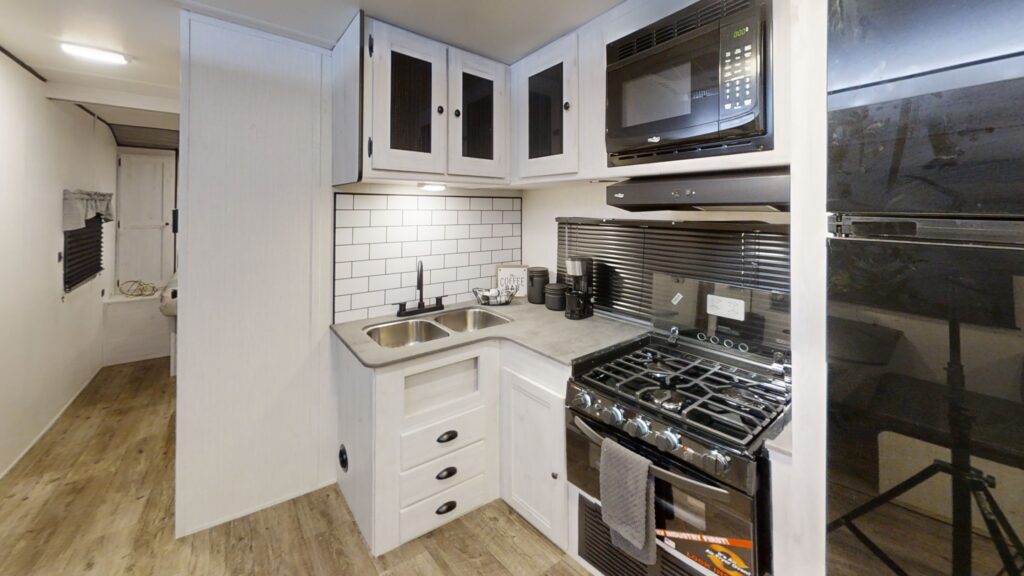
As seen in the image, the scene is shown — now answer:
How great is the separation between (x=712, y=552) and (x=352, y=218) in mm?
2157

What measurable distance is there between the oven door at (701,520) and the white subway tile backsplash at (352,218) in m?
1.70

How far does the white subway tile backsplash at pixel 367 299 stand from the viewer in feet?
7.70

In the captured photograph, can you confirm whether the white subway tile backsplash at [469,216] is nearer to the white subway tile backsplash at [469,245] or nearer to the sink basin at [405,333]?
the white subway tile backsplash at [469,245]

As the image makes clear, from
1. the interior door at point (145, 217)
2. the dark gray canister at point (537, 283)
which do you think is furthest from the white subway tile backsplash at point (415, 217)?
the interior door at point (145, 217)

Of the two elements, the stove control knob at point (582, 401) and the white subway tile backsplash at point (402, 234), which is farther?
the white subway tile backsplash at point (402, 234)

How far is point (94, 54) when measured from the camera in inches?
88.4

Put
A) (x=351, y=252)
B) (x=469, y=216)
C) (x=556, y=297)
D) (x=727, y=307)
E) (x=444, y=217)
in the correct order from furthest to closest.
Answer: (x=469, y=216) < (x=444, y=217) < (x=556, y=297) < (x=351, y=252) < (x=727, y=307)

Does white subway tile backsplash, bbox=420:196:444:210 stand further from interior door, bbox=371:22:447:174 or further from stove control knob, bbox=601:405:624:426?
stove control knob, bbox=601:405:624:426

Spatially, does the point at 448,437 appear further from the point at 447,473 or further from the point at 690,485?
the point at 690,485

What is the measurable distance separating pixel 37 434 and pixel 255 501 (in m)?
1.93

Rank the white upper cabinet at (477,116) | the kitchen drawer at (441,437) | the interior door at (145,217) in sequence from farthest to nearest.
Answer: the interior door at (145,217), the white upper cabinet at (477,116), the kitchen drawer at (441,437)

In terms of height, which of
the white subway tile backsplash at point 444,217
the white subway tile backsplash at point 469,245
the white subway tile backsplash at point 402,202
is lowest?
the white subway tile backsplash at point 469,245

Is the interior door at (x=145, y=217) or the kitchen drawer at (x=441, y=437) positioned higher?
the interior door at (x=145, y=217)

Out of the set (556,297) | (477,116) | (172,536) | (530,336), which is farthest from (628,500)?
(172,536)
